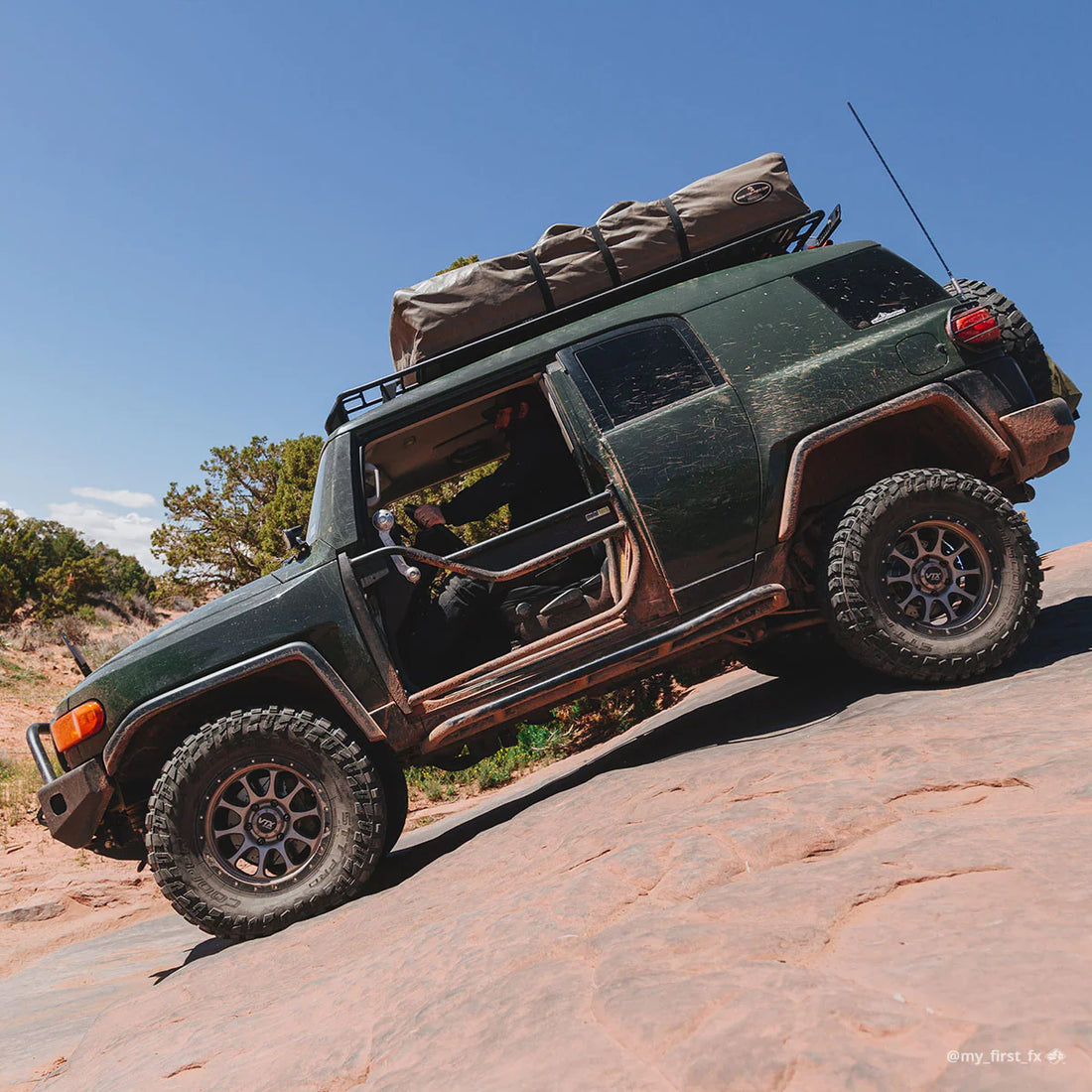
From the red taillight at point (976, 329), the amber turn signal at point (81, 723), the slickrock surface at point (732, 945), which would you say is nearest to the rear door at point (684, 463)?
the slickrock surface at point (732, 945)

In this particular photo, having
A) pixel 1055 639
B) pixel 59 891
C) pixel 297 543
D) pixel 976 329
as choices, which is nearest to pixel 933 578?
pixel 1055 639

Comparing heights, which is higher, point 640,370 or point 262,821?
point 640,370

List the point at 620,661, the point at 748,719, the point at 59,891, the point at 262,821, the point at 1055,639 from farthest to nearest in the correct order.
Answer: the point at 59,891
the point at 748,719
the point at 1055,639
the point at 620,661
the point at 262,821

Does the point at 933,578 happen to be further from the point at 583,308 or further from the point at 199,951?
the point at 199,951

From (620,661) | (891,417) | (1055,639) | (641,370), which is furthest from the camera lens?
(1055,639)

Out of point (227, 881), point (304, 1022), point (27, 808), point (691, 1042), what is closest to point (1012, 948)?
point (691, 1042)

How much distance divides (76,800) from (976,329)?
4.53 m

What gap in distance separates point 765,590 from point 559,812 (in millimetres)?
1345

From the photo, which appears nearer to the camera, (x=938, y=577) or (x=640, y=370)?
(x=938, y=577)

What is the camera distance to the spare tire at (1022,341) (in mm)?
3859

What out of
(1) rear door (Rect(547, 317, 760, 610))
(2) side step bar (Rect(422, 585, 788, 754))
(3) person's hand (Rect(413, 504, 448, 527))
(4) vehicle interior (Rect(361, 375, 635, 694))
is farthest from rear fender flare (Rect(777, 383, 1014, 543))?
(3) person's hand (Rect(413, 504, 448, 527))

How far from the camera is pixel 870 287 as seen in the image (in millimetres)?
4047

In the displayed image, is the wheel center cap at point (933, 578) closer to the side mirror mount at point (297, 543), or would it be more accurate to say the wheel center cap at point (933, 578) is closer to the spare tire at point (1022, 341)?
the spare tire at point (1022, 341)

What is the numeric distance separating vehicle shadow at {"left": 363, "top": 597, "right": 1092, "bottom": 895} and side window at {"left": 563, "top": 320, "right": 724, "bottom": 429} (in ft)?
5.36
